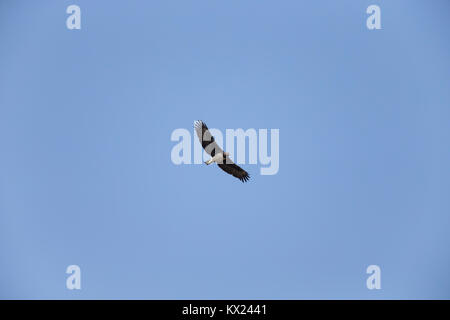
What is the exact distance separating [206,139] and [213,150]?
40 cm

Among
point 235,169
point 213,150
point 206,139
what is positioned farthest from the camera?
point 235,169

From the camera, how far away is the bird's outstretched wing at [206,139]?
20.5 metres

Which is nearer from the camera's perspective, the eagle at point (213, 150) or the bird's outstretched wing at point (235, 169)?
the eagle at point (213, 150)

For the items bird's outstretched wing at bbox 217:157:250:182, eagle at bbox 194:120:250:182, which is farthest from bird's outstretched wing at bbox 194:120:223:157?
bird's outstretched wing at bbox 217:157:250:182

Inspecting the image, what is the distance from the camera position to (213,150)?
20828 mm

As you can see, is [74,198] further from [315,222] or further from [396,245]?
[396,245]

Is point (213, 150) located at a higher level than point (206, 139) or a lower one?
lower

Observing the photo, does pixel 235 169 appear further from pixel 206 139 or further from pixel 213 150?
pixel 206 139

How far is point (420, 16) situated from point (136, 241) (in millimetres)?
15186

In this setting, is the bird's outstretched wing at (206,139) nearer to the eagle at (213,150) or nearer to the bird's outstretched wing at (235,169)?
the eagle at (213,150)

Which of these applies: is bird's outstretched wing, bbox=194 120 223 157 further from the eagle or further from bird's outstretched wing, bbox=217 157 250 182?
bird's outstretched wing, bbox=217 157 250 182

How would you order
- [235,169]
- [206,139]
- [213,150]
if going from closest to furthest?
[206,139], [213,150], [235,169]

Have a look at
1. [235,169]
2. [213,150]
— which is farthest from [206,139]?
[235,169]

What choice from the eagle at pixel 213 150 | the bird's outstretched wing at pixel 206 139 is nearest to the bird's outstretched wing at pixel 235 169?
the eagle at pixel 213 150
